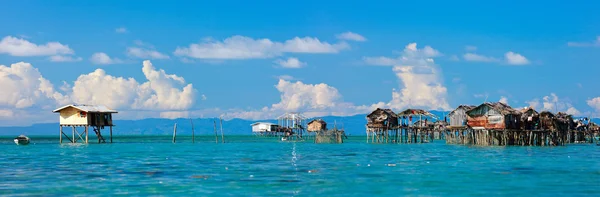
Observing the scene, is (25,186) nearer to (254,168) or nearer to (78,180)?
(78,180)

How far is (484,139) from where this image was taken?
7338 centimetres

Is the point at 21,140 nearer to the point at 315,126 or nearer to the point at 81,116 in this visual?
the point at 81,116

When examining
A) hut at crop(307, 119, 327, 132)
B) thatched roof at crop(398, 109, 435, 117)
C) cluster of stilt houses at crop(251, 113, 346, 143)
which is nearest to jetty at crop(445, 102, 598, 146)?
thatched roof at crop(398, 109, 435, 117)

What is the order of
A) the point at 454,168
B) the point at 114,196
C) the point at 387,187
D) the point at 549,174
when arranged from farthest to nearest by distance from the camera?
the point at 454,168, the point at 549,174, the point at 387,187, the point at 114,196

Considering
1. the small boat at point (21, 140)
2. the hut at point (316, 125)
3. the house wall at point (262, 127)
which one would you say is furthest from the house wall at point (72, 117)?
the house wall at point (262, 127)

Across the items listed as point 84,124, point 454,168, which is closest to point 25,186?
point 454,168

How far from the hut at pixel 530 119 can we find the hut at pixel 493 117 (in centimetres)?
149

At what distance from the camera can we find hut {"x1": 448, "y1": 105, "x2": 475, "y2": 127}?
7950 cm

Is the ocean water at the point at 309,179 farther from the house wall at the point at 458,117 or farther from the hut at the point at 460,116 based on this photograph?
the house wall at the point at 458,117

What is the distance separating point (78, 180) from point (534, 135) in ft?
182

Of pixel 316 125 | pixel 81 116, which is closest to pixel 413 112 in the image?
pixel 316 125

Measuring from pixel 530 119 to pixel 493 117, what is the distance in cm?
603

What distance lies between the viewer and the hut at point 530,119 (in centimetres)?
7425

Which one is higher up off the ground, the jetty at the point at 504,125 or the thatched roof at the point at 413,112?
the thatched roof at the point at 413,112
